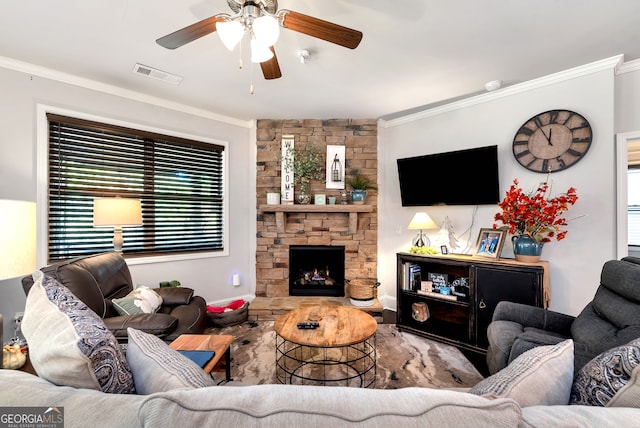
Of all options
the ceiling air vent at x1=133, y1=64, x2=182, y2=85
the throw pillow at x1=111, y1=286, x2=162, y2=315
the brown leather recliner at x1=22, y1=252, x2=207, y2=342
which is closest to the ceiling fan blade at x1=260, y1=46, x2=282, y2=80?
the ceiling air vent at x1=133, y1=64, x2=182, y2=85

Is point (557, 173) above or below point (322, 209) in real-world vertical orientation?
above

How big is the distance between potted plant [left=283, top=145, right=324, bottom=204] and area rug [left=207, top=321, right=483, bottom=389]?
5.75 feet

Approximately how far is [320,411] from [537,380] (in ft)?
1.94

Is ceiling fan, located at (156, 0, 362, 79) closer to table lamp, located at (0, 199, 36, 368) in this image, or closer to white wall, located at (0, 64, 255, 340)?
table lamp, located at (0, 199, 36, 368)

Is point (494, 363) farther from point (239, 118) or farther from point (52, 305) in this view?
point (239, 118)

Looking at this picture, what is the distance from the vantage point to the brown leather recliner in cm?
177

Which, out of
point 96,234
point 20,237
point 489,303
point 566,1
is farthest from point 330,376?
point 566,1

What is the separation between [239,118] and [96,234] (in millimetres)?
2163

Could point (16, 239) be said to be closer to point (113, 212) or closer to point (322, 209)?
point (113, 212)

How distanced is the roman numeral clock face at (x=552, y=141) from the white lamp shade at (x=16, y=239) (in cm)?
381

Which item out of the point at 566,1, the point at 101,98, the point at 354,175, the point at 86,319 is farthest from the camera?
the point at 354,175

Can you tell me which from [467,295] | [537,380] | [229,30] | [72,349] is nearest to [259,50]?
[229,30]

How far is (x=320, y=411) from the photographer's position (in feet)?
1.59

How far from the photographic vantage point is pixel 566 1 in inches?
64.7
